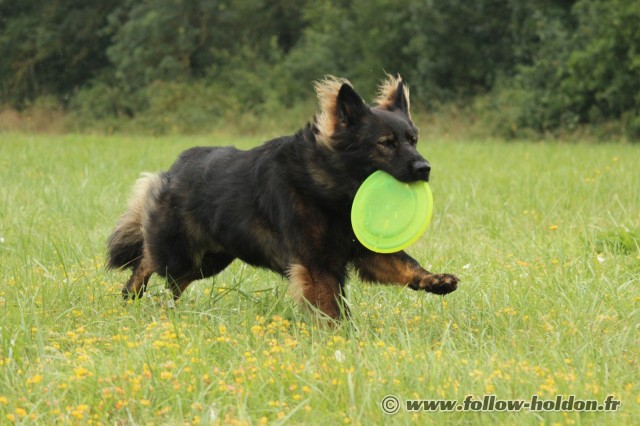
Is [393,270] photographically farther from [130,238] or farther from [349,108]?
[130,238]

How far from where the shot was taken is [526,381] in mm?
3547

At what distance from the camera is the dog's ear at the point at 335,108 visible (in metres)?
4.95

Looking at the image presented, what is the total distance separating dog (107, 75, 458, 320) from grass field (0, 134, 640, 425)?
241mm

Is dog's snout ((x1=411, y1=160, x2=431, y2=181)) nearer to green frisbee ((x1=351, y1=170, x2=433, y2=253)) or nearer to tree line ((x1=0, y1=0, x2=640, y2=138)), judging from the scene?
green frisbee ((x1=351, y1=170, x2=433, y2=253))

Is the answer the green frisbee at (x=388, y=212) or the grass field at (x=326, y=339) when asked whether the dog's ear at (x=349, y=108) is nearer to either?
the green frisbee at (x=388, y=212)

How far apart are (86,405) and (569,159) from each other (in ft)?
41.5

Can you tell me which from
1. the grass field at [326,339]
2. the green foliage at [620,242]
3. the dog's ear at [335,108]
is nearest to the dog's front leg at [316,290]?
the grass field at [326,339]

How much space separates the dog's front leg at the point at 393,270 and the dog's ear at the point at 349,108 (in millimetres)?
748

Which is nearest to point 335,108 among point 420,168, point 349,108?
point 349,108

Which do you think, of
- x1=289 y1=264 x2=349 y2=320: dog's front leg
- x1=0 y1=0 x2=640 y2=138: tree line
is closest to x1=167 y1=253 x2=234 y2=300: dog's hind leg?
x1=289 y1=264 x2=349 y2=320: dog's front leg

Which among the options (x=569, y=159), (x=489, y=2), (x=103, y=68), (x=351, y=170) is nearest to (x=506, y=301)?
→ (x=351, y=170)

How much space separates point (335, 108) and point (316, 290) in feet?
3.40

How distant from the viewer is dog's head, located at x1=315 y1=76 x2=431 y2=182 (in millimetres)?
4824

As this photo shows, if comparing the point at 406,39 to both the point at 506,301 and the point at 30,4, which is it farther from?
the point at 506,301
